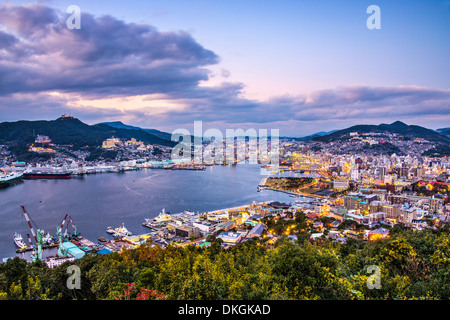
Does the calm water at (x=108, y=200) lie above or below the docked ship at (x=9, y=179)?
below

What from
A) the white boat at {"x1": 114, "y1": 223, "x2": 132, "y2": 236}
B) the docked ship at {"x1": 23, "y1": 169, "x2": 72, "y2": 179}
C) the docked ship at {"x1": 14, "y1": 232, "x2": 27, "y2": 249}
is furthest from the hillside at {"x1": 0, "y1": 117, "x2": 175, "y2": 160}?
the white boat at {"x1": 114, "y1": 223, "x2": 132, "y2": 236}

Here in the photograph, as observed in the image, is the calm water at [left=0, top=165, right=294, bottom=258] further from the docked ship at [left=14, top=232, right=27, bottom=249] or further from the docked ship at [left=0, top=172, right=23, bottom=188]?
the docked ship at [left=0, top=172, right=23, bottom=188]

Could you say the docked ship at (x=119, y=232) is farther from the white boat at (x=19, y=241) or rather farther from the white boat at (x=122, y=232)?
the white boat at (x=19, y=241)

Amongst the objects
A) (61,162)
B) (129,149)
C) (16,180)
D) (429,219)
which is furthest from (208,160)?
(429,219)

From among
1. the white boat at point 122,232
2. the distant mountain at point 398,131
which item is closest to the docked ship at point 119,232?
the white boat at point 122,232

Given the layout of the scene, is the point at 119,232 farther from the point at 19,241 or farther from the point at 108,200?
the point at 108,200
